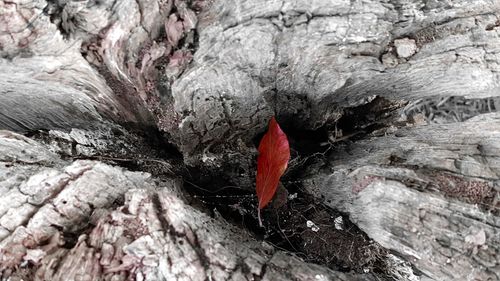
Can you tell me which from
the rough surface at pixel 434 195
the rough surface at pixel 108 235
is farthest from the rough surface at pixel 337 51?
the rough surface at pixel 108 235

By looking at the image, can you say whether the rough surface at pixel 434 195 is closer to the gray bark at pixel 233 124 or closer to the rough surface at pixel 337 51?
the gray bark at pixel 233 124

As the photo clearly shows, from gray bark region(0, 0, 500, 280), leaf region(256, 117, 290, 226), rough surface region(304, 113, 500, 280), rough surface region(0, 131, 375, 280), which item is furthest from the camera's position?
leaf region(256, 117, 290, 226)

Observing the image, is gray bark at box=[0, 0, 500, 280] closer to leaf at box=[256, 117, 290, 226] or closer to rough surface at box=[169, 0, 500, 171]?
rough surface at box=[169, 0, 500, 171]

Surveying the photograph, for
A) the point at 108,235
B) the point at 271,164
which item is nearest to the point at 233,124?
the point at 271,164

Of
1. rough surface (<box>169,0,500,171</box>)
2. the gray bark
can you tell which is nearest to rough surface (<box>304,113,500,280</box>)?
the gray bark

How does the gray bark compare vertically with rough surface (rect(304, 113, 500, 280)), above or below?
above

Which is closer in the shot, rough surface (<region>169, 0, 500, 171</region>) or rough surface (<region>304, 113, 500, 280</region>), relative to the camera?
→ rough surface (<region>304, 113, 500, 280</region>)

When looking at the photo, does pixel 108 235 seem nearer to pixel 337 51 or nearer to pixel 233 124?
pixel 233 124
